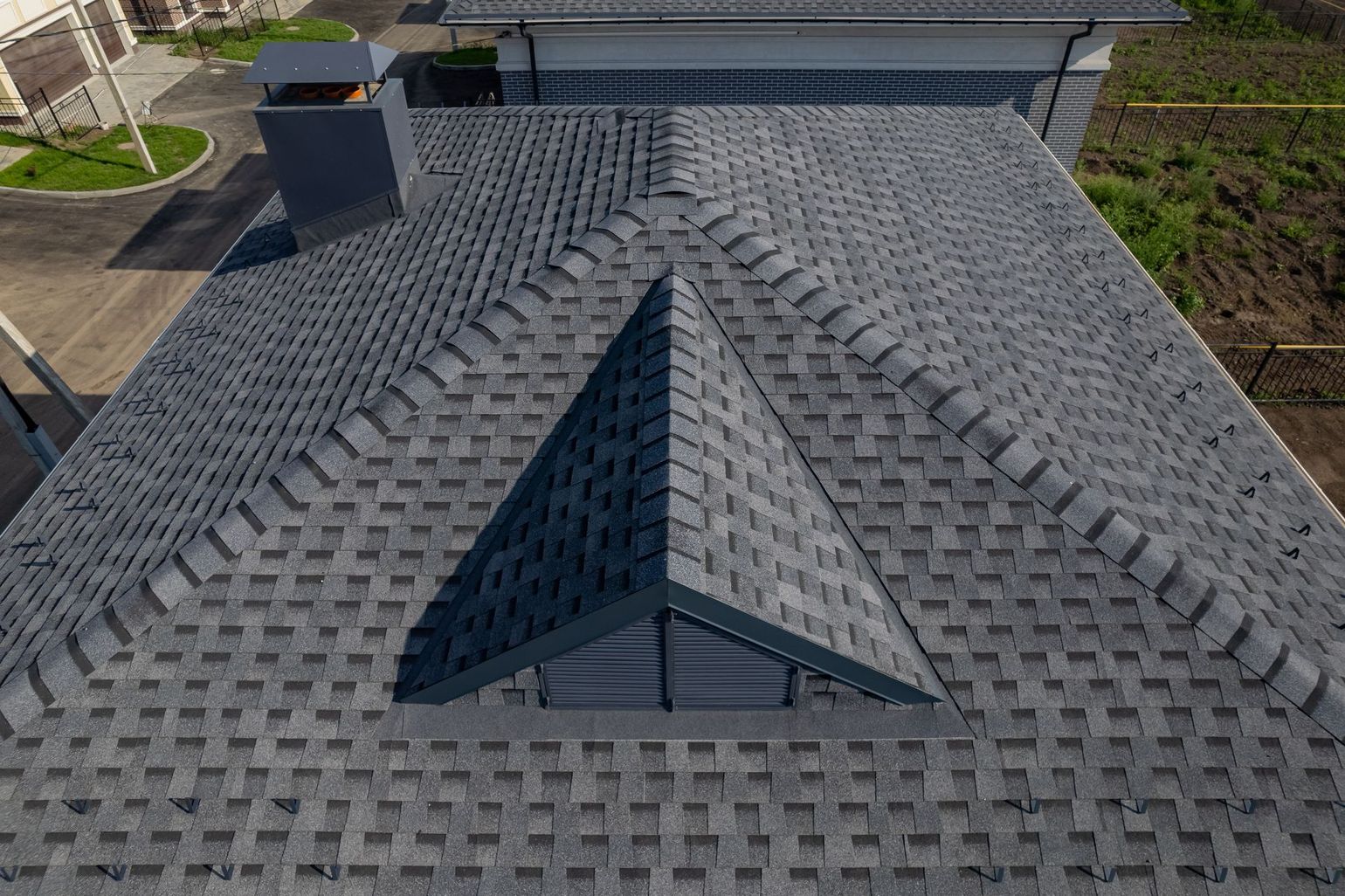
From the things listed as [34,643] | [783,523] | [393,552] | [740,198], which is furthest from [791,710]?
[34,643]

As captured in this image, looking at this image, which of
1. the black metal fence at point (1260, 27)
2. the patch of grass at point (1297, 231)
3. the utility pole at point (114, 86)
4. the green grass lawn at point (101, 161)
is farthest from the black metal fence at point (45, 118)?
the black metal fence at point (1260, 27)

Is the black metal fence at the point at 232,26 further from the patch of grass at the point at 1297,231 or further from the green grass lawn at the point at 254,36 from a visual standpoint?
the patch of grass at the point at 1297,231

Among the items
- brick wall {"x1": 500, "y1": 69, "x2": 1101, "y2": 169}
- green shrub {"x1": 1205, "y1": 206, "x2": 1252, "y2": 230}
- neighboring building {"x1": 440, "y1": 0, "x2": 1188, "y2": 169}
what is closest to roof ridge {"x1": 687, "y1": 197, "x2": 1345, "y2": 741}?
neighboring building {"x1": 440, "y1": 0, "x2": 1188, "y2": 169}

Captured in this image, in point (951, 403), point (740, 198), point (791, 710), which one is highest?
point (740, 198)

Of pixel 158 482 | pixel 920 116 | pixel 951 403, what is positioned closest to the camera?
pixel 951 403

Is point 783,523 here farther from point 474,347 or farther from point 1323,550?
point 1323,550

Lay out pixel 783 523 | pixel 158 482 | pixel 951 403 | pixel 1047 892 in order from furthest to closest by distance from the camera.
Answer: pixel 158 482 < pixel 951 403 < pixel 783 523 < pixel 1047 892

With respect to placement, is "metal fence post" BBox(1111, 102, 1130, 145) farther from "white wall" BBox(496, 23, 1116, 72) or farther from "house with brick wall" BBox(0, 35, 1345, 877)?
"house with brick wall" BBox(0, 35, 1345, 877)
